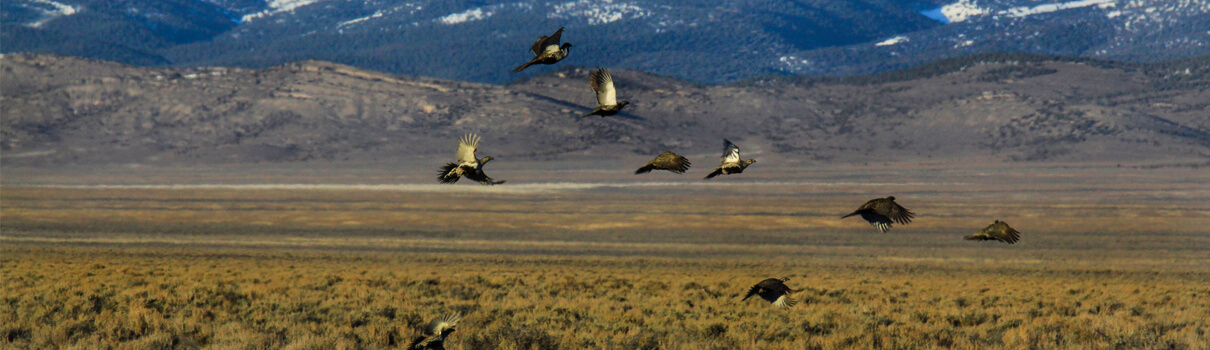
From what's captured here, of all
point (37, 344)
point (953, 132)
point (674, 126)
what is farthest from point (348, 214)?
point (953, 132)

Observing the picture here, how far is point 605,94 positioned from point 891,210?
3.39 metres

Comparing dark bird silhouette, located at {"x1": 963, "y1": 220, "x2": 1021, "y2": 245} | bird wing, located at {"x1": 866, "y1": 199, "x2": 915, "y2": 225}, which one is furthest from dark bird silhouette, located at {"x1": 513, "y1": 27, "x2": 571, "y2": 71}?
dark bird silhouette, located at {"x1": 963, "y1": 220, "x2": 1021, "y2": 245}

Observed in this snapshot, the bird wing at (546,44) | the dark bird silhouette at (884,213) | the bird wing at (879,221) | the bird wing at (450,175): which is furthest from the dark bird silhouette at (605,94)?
the bird wing at (879,221)

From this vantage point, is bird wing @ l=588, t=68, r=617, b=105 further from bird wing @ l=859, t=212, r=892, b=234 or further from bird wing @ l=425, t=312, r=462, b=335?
bird wing @ l=425, t=312, r=462, b=335

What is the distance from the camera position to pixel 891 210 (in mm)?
11461

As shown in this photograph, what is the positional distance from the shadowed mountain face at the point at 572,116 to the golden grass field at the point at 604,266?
121ft

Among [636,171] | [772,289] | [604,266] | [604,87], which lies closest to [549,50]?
[604,87]

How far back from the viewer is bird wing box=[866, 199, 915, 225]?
444 inches

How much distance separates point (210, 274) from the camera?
3400 centimetres

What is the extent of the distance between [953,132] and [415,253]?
353 ft

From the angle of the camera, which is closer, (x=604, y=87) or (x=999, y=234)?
(x=604, y=87)

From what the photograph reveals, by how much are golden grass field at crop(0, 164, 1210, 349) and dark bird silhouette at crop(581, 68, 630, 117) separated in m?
8.97

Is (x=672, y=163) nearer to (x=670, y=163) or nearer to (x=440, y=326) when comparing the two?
(x=670, y=163)

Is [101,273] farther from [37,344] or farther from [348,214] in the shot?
[348,214]
